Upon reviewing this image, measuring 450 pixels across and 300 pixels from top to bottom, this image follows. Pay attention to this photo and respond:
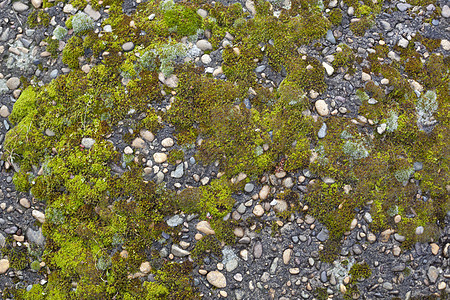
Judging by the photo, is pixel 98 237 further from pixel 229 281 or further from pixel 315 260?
pixel 315 260

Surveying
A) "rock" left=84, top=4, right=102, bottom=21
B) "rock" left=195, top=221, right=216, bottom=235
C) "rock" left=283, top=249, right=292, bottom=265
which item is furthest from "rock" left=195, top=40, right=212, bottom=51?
"rock" left=283, top=249, right=292, bottom=265

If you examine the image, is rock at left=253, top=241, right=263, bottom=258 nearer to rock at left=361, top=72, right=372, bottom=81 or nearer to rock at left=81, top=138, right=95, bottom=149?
rock at left=81, top=138, right=95, bottom=149

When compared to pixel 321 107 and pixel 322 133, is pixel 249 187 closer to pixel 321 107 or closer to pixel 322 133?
pixel 322 133

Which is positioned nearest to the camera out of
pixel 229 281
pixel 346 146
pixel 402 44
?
pixel 229 281

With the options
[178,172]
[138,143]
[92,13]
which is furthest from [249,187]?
[92,13]

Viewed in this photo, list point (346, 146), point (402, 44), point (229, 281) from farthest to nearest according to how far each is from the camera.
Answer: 1. point (402, 44)
2. point (346, 146)
3. point (229, 281)

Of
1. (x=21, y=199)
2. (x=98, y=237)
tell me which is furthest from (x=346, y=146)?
(x=21, y=199)
